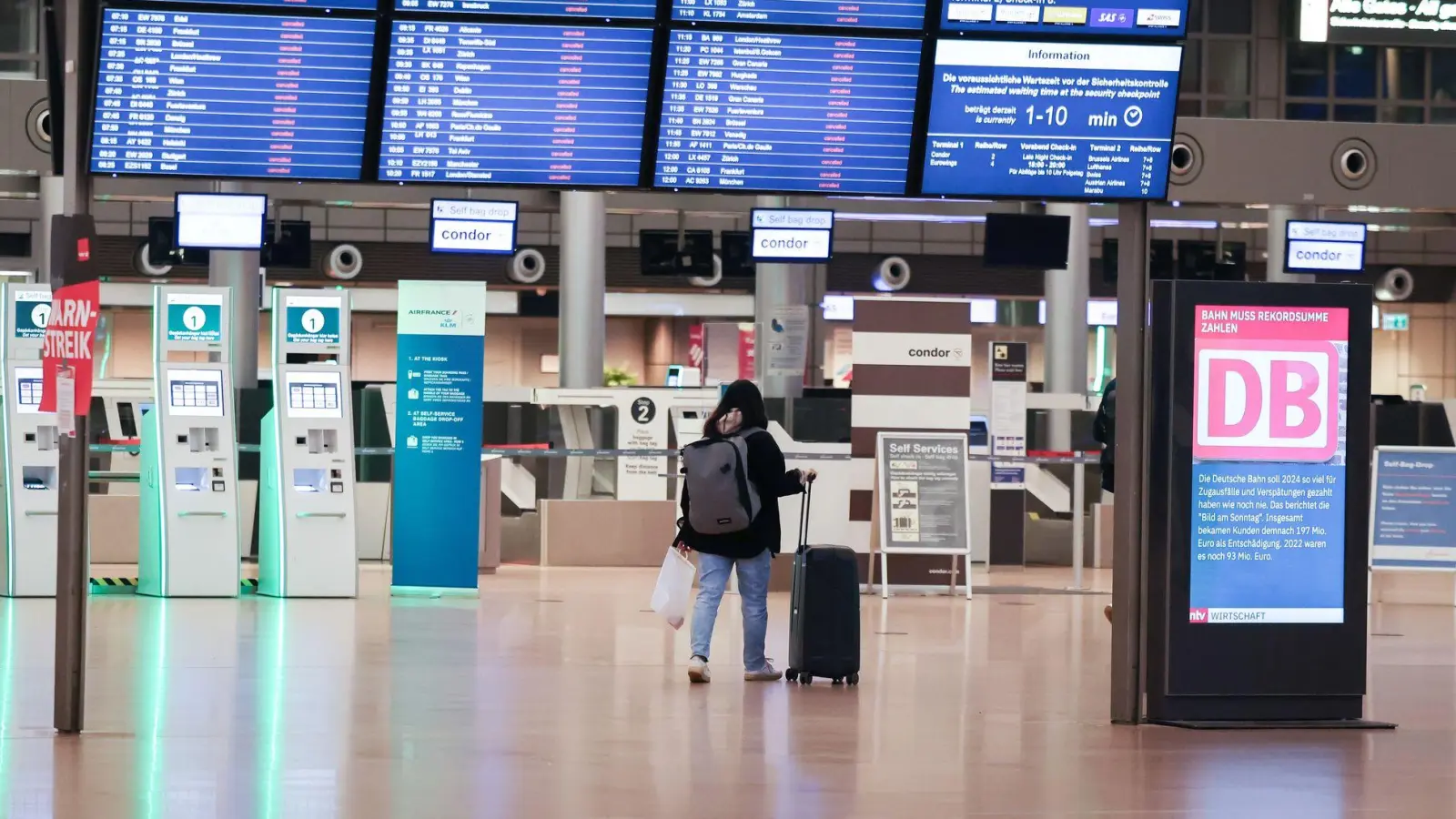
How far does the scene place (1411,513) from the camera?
1403 centimetres

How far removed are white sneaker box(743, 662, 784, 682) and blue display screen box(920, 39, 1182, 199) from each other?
2.52 meters

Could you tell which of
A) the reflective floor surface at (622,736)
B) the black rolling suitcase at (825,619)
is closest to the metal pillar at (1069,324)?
the reflective floor surface at (622,736)

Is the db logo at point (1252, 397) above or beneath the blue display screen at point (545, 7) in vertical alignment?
beneath

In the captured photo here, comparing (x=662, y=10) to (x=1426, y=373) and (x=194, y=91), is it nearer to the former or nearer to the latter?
(x=194, y=91)

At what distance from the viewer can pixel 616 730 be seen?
691 centimetres

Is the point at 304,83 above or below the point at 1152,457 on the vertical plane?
above

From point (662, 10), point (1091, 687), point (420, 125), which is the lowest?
point (1091, 687)

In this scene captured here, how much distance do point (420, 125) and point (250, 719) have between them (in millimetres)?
2307

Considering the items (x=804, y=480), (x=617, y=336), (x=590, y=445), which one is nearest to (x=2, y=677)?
(x=804, y=480)

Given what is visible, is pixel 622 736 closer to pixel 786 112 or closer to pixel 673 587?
pixel 673 587

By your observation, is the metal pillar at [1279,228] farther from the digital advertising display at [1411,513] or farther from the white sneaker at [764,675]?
the white sneaker at [764,675]

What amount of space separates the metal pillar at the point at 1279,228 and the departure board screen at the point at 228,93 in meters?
15.1

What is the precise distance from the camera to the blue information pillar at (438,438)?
13.5 metres

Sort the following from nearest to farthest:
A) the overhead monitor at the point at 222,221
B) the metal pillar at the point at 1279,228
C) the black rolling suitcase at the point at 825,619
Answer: the black rolling suitcase at the point at 825,619 → the overhead monitor at the point at 222,221 → the metal pillar at the point at 1279,228
